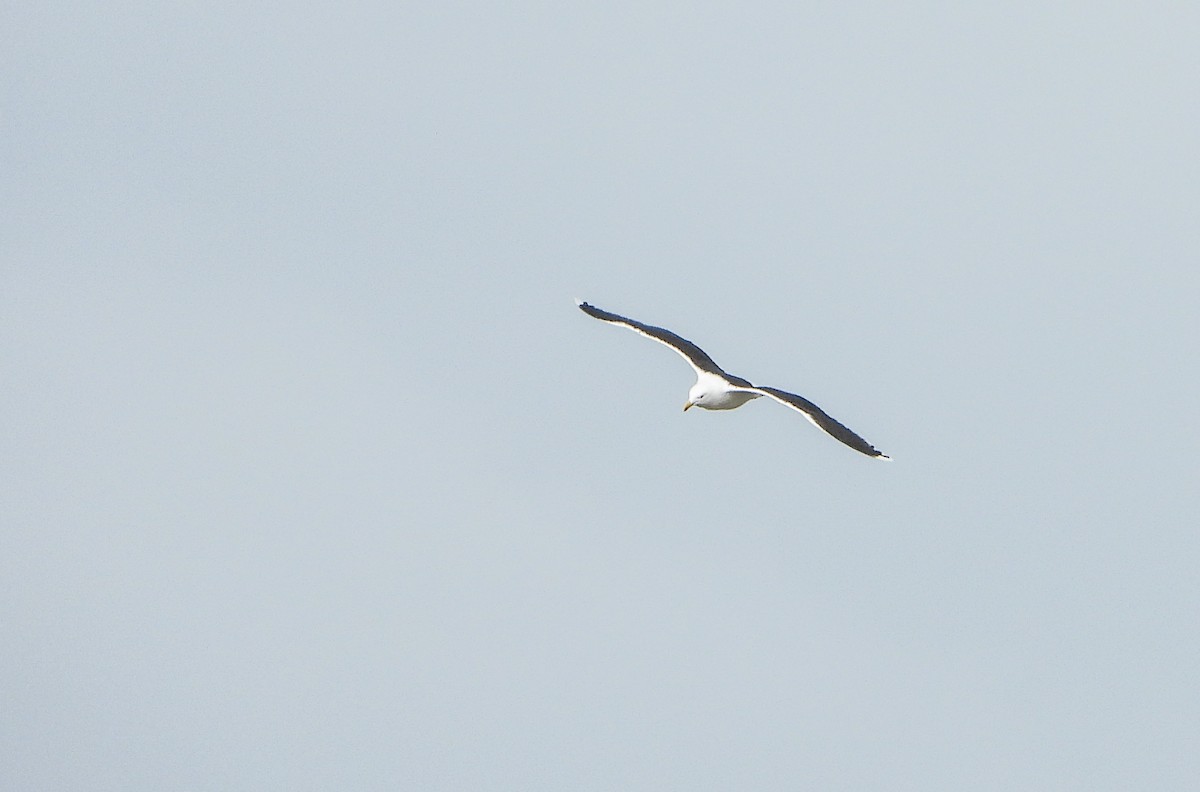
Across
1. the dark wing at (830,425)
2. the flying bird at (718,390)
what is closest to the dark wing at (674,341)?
the flying bird at (718,390)

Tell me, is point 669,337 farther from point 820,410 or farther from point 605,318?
point 820,410

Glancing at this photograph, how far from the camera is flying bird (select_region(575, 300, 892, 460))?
5441cm

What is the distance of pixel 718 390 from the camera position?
2314 inches

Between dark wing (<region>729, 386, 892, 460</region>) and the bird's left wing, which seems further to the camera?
the bird's left wing

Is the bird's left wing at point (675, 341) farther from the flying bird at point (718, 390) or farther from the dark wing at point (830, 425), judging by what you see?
the dark wing at point (830, 425)

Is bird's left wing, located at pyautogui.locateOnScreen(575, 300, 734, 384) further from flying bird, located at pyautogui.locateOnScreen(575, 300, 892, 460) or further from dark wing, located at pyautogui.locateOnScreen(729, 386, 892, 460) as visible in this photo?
dark wing, located at pyautogui.locateOnScreen(729, 386, 892, 460)

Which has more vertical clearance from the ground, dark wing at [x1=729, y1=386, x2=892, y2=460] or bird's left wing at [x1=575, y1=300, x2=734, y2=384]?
bird's left wing at [x1=575, y1=300, x2=734, y2=384]

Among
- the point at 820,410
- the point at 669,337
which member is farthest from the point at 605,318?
the point at 820,410

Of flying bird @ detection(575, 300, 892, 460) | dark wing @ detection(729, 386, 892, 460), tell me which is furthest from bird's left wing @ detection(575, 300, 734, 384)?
dark wing @ detection(729, 386, 892, 460)

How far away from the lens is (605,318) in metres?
62.5

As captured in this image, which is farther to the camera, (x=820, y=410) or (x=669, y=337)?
(x=669, y=337)

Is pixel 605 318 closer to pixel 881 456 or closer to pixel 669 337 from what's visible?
pixel 669 337

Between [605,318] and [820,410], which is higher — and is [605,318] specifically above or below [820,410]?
above

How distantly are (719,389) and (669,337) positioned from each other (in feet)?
11.5
